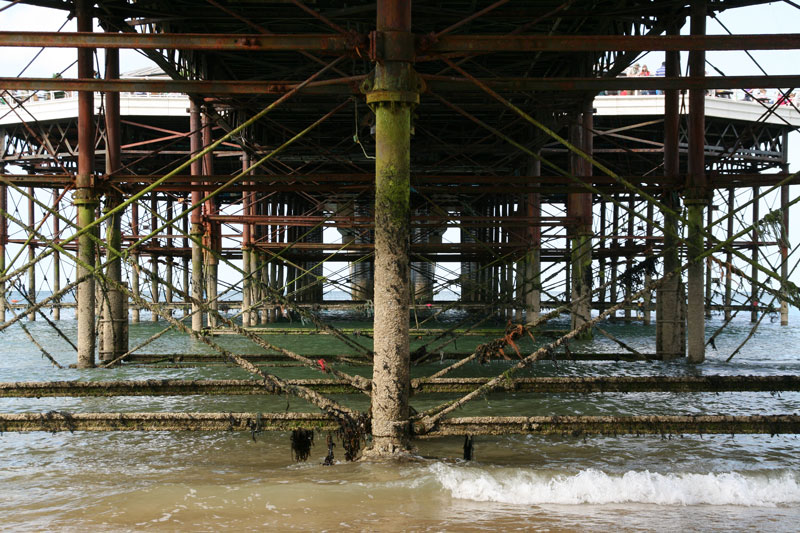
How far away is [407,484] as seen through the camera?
25.9 ft

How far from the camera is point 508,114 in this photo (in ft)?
80.2

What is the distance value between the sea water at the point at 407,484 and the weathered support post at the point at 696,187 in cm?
463

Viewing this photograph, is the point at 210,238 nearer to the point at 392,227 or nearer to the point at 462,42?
the point at 392,227

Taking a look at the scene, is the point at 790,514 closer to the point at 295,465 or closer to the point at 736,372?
the point at 295,465

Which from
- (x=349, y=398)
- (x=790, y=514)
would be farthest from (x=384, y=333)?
(x=349, y=398)

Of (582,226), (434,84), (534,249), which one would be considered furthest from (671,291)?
(534,249)

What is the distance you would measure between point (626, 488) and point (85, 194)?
1190 cm

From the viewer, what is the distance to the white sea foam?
780 centimetres

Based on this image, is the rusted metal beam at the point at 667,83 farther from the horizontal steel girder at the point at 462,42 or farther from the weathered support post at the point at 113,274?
the weathered support post at the point at 113,274

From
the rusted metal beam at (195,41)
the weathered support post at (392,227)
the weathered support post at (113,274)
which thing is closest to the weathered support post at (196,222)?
the weathered support post at (113,274)

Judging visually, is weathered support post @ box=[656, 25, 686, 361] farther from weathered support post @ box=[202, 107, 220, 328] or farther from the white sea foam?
weathered support post @ box=[202, 107, 220, 328]

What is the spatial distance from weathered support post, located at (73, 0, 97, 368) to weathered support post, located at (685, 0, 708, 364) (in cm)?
1178

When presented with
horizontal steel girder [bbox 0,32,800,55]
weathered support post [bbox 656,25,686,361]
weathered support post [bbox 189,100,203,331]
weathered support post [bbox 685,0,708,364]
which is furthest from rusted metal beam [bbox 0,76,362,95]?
weathered support post [bbox 189,100,203,331]

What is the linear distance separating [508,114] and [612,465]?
666 inches
